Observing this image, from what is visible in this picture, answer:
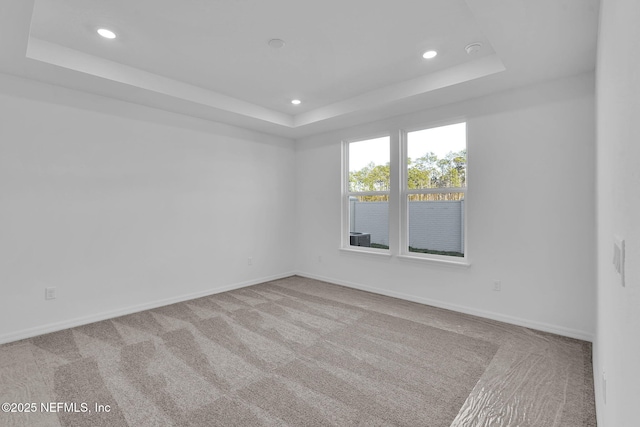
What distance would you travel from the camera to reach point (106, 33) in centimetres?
257

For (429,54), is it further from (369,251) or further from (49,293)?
(49,293)

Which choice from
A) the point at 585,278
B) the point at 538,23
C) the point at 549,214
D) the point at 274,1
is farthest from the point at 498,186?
the point at 274,1

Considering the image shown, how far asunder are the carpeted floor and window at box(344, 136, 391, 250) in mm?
1478

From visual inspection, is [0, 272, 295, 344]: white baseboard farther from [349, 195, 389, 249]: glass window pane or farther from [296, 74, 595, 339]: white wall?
[296, 74, 595, 339]: white wall

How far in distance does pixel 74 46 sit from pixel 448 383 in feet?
13.6

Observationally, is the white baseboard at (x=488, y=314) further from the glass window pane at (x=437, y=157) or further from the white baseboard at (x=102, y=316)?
the white baseboard at (x=102, y=316)

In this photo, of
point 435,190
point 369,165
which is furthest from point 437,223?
point 369,165

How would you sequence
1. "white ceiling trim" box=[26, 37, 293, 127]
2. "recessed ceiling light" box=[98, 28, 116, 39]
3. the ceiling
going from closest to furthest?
the ceiling → "recessed ceiling light" box=[98, 28, 116, 39] → "white ceiling trim" box=[26, 37, 293, 127]

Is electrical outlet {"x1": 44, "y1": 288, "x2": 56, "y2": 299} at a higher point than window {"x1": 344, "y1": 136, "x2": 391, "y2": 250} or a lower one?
lower

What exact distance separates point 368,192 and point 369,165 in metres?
0.41

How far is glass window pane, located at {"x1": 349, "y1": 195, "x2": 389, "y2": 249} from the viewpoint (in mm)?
4570

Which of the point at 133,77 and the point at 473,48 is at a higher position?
the point at 473,48

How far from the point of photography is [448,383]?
222cm

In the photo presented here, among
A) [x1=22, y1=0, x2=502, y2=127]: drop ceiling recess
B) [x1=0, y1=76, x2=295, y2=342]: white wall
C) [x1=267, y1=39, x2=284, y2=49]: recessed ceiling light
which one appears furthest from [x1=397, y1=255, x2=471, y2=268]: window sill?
[x1=267, y1=39, x2=284, y2=49]: recessed ceiling light
